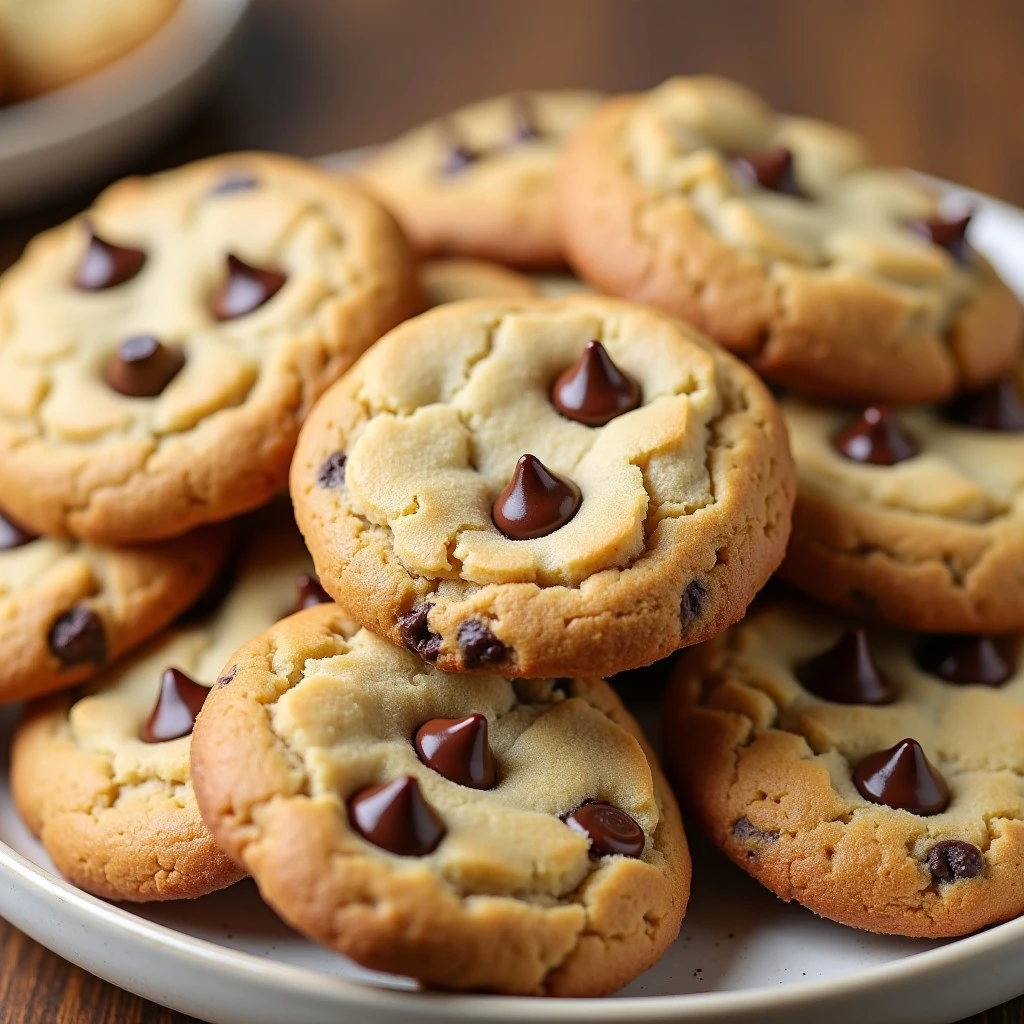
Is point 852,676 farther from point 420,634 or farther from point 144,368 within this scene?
point 144,368

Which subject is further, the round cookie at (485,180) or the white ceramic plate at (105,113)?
the white ceramic plate at (105,113)

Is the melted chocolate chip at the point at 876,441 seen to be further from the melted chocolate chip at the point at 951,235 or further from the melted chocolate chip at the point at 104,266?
the melted chocolate chip at the point at 104,266

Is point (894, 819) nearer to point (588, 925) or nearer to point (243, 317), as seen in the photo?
point (588, 925)

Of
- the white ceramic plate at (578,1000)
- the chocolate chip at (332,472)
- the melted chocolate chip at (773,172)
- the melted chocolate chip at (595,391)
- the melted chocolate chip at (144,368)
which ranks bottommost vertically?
the white ceramic plate at (578,1000)

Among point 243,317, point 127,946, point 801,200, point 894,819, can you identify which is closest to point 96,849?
point 127,946

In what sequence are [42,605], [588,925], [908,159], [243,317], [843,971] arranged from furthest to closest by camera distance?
[908,159]
[243,317]
[42,605]
[843,971]
[588,925]

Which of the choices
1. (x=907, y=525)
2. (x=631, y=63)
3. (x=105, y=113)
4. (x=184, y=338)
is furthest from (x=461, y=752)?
(x=631, y=63)

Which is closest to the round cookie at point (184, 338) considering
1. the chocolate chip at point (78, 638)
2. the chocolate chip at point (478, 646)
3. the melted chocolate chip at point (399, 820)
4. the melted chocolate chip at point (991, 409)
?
the chocolate chip at point (78, 638)
